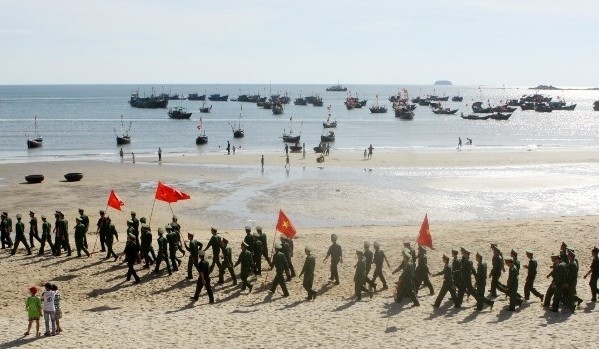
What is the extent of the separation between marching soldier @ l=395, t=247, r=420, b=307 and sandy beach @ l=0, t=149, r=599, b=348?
0.74 feet

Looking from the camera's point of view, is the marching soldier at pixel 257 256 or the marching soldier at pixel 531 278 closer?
the marching soldier at pixel 531 278

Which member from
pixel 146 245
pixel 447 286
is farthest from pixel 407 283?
pixel 146 245

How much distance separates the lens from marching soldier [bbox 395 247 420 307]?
49.0ft

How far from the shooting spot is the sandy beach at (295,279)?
1311cm

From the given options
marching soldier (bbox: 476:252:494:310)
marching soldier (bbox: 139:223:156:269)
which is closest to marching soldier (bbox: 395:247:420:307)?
marching soldier (bbox: 476:252:494:310)

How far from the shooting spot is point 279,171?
45812 mm

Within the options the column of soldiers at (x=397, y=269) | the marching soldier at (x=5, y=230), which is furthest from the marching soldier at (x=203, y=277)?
the marching soldier at (x=5, y=230)

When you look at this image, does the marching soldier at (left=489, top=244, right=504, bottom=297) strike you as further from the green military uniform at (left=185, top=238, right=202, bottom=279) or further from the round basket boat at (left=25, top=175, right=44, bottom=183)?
the round basket boat at (left=25, top=175, right=44, bottom=183)

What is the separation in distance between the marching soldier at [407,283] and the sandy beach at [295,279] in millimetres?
227

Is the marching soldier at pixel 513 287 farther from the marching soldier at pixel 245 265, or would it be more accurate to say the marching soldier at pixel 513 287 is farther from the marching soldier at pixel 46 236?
the marching soldier at pixel 46 236

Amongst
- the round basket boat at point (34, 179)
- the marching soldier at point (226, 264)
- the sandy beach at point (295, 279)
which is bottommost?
the round basket boat at point (34, 179)

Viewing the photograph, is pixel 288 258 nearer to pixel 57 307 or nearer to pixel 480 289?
pixel 480 289

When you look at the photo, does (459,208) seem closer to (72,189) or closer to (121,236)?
(121,236)

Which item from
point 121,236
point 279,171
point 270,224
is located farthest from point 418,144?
point 121,236
